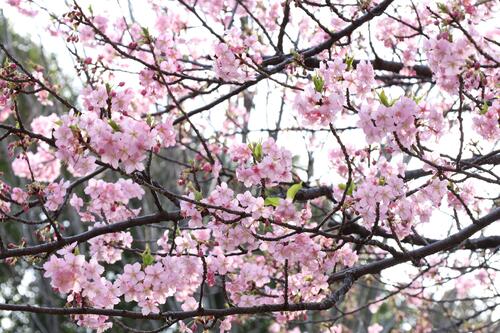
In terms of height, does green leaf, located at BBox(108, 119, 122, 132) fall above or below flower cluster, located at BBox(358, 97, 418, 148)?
above

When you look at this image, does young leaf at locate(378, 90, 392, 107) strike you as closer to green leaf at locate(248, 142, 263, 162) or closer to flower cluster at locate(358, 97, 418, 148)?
flower cluster at locate(358, 97, 418, 148)

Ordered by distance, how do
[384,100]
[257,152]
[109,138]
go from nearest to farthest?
1. [109,138]
2. [384,100]
3. [257,152]

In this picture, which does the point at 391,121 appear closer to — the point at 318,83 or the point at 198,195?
the point at 318,83

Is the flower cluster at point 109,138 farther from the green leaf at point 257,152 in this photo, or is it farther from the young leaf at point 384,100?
the young leaf at point 384,100

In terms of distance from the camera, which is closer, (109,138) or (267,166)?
(109,138)

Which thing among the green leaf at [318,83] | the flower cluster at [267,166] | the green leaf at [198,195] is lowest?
the green leaf at [198,195]

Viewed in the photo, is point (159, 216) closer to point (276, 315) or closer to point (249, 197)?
point (249, 197)

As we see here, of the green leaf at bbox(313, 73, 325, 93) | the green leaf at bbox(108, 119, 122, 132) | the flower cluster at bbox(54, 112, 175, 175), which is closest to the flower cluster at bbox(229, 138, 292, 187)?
the green leaf at bbox(313, 73, 325, 93)

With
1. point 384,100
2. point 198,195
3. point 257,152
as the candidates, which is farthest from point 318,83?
point 198,195

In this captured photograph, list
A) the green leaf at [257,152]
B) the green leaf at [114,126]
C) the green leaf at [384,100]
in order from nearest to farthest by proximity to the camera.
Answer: the green leaf at [114,126] < the green leaf at [384,100] < the green leaf at [257,152]

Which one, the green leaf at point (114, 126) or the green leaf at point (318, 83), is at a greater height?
the green leaf at point (318, 83)

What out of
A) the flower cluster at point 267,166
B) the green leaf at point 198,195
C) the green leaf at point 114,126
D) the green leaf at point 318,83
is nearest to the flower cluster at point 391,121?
the green leaf at point 318,83

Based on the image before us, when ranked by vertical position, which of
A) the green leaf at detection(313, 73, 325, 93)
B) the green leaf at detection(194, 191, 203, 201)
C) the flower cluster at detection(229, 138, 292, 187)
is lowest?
the green leaf at detection(194, 191, 203, 201)

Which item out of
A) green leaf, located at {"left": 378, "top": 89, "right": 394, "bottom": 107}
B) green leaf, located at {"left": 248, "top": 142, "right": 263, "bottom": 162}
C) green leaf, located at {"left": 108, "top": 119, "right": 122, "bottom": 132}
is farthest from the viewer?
green leaf, located at {"left": 248, "top": 142, "right": 263, "bottom": 162}
